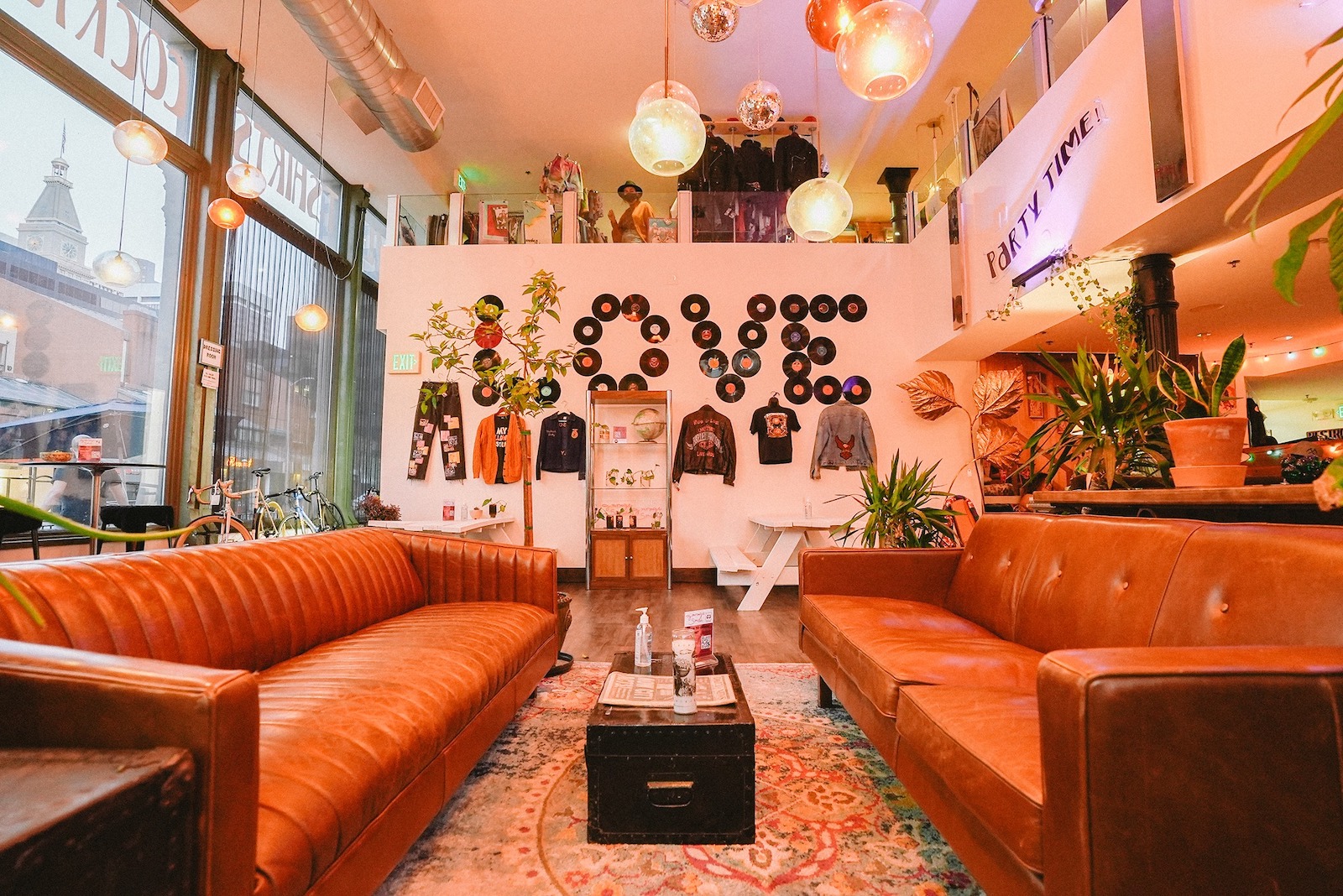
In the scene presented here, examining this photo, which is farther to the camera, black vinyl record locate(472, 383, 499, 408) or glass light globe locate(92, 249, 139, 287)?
black vinyl record locate(472, 383, 499, 408)

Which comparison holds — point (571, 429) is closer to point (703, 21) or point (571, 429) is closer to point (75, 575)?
point (703, 21)

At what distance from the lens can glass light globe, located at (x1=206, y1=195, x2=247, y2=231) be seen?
4559mm

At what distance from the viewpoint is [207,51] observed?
525 centimetres

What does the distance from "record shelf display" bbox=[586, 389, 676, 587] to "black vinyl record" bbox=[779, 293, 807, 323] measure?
4.83ft

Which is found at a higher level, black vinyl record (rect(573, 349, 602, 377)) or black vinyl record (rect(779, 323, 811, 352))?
black vinyl record (rect(779, 323, 811, 352))

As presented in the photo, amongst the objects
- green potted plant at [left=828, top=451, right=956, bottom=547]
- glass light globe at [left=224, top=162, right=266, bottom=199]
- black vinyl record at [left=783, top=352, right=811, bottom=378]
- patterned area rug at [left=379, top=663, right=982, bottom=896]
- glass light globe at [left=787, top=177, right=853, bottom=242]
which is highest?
glass light globe at [left=224, top=162, right=266, bottom=199]

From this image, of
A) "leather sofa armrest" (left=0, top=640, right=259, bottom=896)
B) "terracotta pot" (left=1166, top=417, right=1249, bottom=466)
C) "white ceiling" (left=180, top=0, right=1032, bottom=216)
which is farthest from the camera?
"white ceiling" (left=180, top=0, right=1032, bottom=216)

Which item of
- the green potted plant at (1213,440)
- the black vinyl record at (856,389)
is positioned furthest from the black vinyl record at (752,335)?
the green potted plant at (1213,440)

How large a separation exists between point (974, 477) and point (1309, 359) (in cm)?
460

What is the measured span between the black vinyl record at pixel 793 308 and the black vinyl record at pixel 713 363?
0.72 m

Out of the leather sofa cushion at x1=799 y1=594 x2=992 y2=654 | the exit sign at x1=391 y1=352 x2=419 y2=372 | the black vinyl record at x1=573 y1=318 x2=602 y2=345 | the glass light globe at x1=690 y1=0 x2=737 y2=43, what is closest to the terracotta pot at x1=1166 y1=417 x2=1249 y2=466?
the leather sofa cushion at x1=799 y1=594 x2=992 y2=654

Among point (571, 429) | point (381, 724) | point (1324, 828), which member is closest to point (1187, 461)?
point (1324, 828)

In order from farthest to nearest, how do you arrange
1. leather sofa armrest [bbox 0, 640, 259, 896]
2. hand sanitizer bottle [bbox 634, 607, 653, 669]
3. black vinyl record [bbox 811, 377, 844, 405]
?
black vinyl record [bbox 811, 377, 844, 405] → hand sanitizer bottle [bbox 634, 607, 653, 669] → leather sofa armrest [bbox 0, 640, 259, 896]

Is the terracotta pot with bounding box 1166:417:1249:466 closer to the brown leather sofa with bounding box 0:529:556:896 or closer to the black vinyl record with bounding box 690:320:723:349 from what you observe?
the brown leather sofa with bounding box 0:529:556:896
